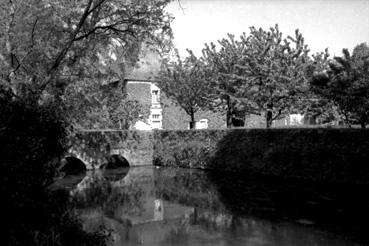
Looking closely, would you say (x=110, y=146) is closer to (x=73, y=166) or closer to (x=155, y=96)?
(x=73, y=166)

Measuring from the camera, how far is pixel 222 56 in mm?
28188

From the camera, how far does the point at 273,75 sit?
74.6ft

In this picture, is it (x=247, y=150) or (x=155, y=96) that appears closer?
(x=247, y=150)

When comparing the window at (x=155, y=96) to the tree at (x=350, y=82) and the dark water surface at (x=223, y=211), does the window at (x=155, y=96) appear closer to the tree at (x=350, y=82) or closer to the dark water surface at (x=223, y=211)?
the dark water surface at (x=223, y=211)

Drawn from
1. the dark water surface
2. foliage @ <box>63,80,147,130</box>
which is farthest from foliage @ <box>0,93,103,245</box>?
foliage @ <box>63,80,147,130</box>

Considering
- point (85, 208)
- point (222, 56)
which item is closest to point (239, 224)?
point (85, 208)

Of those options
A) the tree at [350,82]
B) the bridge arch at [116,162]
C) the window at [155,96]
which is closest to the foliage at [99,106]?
the bridge arch at [116,162]

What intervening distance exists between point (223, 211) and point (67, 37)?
1024 centimetres

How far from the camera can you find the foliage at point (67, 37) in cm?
1444

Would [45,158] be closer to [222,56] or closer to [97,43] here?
[97,43]

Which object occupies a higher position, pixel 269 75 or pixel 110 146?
pixel 269 75

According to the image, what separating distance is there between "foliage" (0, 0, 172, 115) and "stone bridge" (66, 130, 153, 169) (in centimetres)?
771

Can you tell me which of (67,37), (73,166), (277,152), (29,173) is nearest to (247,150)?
(277,152)

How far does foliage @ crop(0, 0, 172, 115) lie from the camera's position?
47.4ft
